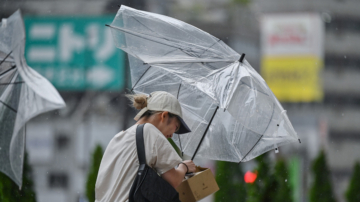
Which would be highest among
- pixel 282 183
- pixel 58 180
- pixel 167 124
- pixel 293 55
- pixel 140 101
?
pixel 293 55

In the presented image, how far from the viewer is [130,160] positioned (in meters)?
1.81

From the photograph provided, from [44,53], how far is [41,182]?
209 cm

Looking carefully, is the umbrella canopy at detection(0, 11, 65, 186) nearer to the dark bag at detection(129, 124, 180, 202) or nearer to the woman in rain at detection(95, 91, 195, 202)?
the woman in rain at detection(95, 91, 195, 202)

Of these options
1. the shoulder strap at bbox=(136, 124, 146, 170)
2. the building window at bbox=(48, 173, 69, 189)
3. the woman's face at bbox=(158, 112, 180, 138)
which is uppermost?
the woman's face at bbox=(158, 112, 180, 138)

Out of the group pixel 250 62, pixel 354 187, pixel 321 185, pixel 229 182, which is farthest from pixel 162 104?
pixel 354 187

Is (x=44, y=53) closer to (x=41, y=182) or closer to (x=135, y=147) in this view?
(x=41, y=182)

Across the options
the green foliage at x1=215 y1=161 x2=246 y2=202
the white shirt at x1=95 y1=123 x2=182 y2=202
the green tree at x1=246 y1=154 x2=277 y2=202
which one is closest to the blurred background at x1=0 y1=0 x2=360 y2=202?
the green foliage at x1=215 y1=161 x2=246 y2=202

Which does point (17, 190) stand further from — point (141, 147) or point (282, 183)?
point (141, 147)

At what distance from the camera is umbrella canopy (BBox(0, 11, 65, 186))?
393 cm

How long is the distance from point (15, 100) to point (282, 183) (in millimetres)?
3820

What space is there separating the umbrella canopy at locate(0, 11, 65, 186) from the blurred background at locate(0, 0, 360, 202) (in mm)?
2182

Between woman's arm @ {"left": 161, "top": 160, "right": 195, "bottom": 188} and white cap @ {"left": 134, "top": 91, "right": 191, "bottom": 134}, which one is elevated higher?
white cap @ {"left": 134, "top": 91, "right": 191, "bottom": 134}

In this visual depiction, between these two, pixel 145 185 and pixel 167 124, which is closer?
pixel 145 185

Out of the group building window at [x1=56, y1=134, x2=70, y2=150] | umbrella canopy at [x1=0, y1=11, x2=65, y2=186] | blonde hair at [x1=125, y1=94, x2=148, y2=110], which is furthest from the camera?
building window at [x1=56, y1=134, x2=70, y2=150]
